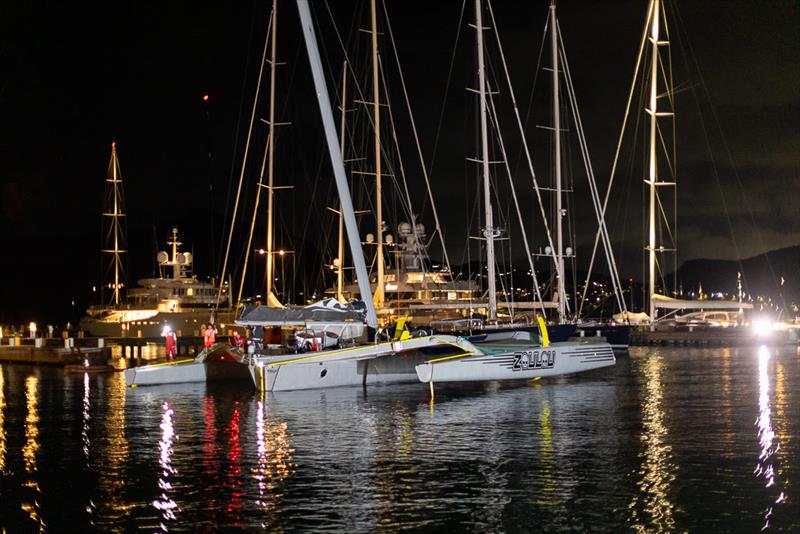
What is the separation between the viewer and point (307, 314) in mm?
31781

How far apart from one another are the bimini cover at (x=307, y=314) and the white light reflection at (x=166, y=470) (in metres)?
6.66

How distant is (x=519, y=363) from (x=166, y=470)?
56.0 feet

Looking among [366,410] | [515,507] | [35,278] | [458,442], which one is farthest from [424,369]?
[35,278]

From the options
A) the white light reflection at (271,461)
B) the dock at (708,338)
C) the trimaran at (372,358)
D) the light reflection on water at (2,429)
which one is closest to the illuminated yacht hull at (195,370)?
the trimaran at (372,358)

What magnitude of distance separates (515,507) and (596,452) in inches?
203

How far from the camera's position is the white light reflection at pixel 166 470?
45.1 ft

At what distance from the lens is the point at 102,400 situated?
98.1ft

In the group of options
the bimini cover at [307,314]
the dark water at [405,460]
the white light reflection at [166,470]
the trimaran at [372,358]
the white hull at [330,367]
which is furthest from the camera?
the bimini cover at [307,314]

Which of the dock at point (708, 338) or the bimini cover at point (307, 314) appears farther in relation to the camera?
the dock at point (708, 338)

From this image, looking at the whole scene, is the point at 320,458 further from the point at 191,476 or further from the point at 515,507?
the point at 515,507

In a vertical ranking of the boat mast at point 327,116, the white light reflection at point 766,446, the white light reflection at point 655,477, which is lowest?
the white light reflection at point 766,446

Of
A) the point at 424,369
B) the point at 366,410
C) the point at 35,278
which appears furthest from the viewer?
the point at 35,278

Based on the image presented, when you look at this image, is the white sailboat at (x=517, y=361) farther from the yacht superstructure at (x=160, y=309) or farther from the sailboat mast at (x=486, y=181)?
the yacht superstructure at (x=160, y=309)

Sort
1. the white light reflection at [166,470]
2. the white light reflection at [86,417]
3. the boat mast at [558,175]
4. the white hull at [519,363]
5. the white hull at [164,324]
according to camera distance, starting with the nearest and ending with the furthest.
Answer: the white light reflection at [166,470], the white light reflection at [86,417], the white hull at [519,363], the boat mast at [558,175], the white hull at [164,324]
